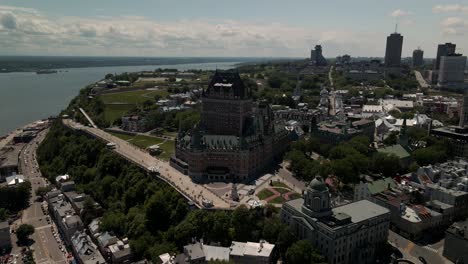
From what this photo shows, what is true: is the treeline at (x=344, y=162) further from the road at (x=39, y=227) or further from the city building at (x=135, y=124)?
the city building at (x=135, y=124)

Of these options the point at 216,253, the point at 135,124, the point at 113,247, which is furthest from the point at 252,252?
the point at 135,124

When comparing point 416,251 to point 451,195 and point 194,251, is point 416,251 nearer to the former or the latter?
point 451,195

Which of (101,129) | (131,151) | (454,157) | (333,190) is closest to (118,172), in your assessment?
(131,151)

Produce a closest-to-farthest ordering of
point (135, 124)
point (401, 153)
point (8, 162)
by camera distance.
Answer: point (401, 153) → point (8, 162) → point (135, 124)

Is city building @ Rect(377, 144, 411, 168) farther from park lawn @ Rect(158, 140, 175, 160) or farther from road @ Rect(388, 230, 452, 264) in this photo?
park lawn @ Rect(158, 140, 175, 160)

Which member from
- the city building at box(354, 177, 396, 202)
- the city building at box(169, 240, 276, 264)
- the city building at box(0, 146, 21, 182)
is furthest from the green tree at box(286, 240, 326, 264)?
the city building at box(0, 146, 21, 182)
